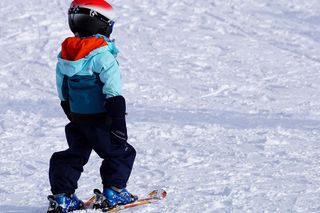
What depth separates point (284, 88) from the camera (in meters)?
9.45

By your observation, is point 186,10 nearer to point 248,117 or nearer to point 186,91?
point 186,91

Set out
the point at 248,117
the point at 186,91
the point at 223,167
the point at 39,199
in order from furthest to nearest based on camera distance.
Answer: the point at 186,91 < the point at 248,117 < the point at 223,167 < the point at 39,199

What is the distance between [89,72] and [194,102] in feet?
13.8

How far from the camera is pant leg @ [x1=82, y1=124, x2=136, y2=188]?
188 inches

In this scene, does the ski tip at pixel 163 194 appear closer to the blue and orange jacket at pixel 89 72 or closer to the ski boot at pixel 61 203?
the ski boot at pixel 61 203

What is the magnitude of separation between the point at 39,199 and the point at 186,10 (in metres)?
8.92

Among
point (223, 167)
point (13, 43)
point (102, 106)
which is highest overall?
point (102, 106)

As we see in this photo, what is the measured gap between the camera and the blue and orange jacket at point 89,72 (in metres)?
4.58

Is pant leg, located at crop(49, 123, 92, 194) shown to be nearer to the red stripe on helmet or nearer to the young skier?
the young skier

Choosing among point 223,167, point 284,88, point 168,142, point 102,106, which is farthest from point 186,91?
point 102,106

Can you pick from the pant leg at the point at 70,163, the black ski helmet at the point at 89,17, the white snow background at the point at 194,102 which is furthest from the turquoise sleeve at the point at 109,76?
A: the white snow background at the point at 194,102

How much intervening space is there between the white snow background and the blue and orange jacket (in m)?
0.88

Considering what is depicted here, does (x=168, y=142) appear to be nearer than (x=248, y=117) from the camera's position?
Yes

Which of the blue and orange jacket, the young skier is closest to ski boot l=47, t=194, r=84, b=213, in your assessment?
the young skier
